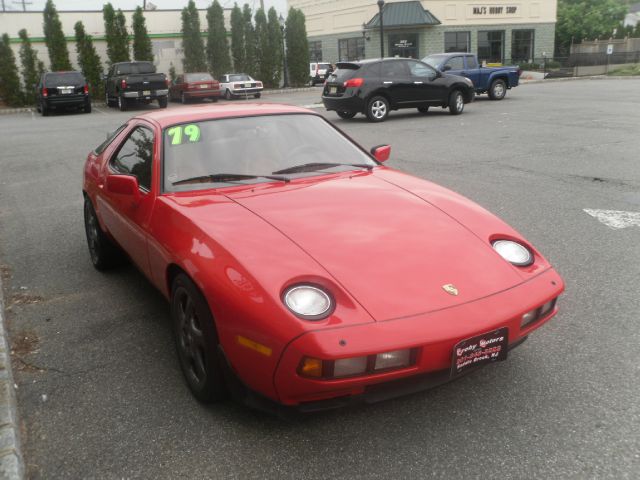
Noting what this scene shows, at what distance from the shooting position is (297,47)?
39.1m

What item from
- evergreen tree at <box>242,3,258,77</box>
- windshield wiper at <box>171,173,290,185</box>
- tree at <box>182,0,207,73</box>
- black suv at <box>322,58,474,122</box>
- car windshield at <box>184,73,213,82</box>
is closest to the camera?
windshield wiper at <box>171,173,290,185</box>

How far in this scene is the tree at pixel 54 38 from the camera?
32.7 metres

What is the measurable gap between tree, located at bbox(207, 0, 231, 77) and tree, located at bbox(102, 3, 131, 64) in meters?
5.16

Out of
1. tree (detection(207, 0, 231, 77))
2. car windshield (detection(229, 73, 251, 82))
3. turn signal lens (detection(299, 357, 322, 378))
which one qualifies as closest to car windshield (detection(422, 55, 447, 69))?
car windshield (detection(229, 73, 251, 82))

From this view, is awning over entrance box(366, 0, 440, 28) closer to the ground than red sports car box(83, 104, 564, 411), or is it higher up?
higher up

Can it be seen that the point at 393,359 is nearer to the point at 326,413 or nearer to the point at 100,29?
the point at 326,413

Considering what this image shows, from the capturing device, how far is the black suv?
16.2 metres

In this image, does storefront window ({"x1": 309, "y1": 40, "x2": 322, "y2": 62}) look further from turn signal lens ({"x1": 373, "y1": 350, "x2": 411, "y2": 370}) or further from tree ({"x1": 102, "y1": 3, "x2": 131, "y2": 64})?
turn signal lens ({"x1": 373, "y1": 350, "x2": 411, "y2": 370})

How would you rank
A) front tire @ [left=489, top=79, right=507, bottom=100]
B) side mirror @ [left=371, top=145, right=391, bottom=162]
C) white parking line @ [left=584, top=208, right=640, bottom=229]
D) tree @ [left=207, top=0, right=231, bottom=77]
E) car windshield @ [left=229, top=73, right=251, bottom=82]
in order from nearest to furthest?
side mirror @ [left=371, top=145, right=391, bottom=162]
white parking line @ [left=584, top=208, right=640, bottom=229]
front tire @ [left=489, top=79, right=507, bottom=100]
car windshield @ [left=229, top=73, right=251, bottom=82]
tree @ [left=207, top=0, right=231, bottom=77]

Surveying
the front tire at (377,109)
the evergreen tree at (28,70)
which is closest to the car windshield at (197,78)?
the evergreen tree at (28,70)

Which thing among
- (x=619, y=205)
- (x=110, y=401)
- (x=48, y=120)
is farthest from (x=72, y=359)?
(x=48, y=120)

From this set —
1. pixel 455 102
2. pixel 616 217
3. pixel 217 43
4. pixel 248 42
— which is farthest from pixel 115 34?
pixel 616 217

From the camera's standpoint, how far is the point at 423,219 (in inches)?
126

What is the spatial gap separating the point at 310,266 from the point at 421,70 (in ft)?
50.1
